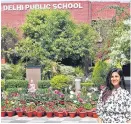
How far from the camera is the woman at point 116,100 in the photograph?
13.2ft

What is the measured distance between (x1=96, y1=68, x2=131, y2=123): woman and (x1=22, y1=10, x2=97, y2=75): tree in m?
18.5

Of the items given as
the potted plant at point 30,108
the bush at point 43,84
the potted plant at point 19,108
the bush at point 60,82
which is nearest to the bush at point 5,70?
Result: the bush at point 43,84

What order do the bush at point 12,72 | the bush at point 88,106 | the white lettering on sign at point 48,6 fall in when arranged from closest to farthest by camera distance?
the bush at point 88,106 → the bush at point 12,72 → the white lettering on sign at point 48,6

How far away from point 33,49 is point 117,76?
60.9 feet

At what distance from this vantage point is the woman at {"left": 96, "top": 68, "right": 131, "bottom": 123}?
4020mm

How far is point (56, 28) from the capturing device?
23.0 meters

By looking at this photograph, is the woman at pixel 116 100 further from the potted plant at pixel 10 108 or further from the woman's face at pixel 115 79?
the potted plant at pixel 10 108

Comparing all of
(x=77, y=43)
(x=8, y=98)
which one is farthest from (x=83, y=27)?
(x=8, y=98)

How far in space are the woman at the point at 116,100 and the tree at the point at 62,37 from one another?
18.5 metres

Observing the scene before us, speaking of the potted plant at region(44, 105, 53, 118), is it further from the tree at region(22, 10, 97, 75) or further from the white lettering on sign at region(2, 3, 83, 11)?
the white lettering on sign at region(2, 3, 83, 11)

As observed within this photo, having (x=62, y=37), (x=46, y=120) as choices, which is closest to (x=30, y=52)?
(x=62, y=37)

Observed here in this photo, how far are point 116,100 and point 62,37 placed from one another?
19051 millimetres

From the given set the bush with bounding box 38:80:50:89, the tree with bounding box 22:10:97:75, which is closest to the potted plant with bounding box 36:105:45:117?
the bush with bounding box 38:80:50:89

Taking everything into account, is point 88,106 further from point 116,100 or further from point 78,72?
point 78,72
